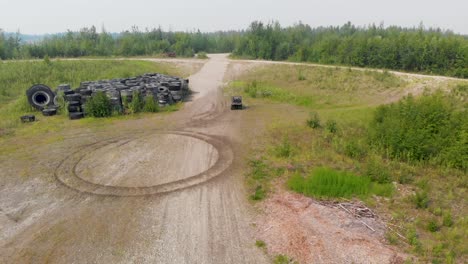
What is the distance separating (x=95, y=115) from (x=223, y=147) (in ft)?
28.6

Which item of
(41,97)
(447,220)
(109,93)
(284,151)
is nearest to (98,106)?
(109,93)

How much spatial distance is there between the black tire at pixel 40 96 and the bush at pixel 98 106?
4.11 metres

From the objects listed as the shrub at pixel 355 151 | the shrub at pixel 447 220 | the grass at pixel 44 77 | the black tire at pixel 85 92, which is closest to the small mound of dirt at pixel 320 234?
the shrub at pixel 447 220

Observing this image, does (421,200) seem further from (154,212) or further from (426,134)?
(154,212)

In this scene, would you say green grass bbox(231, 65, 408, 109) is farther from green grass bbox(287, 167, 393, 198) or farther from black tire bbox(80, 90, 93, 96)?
green grass bbox(287, 167, 393, 198)

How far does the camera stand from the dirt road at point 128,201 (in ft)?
23.3

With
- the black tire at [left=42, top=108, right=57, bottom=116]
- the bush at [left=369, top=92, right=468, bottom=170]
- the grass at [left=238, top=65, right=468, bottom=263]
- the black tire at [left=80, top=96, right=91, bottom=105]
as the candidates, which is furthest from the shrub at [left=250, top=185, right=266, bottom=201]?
the black tire at [left=42, top=108, right=57, bottom=116]

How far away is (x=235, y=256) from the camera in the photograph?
6.91 metres

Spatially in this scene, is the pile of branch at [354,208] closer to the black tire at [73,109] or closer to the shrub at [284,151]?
the shrub at [284,151]

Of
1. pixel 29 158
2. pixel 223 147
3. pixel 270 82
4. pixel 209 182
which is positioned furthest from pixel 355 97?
pixel 29 158

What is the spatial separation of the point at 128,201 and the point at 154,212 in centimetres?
108

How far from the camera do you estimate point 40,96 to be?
20.1 m

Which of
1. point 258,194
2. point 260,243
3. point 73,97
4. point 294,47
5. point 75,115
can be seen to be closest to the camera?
point 260,243

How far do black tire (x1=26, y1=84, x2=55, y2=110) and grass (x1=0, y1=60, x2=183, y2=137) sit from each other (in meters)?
0.51
